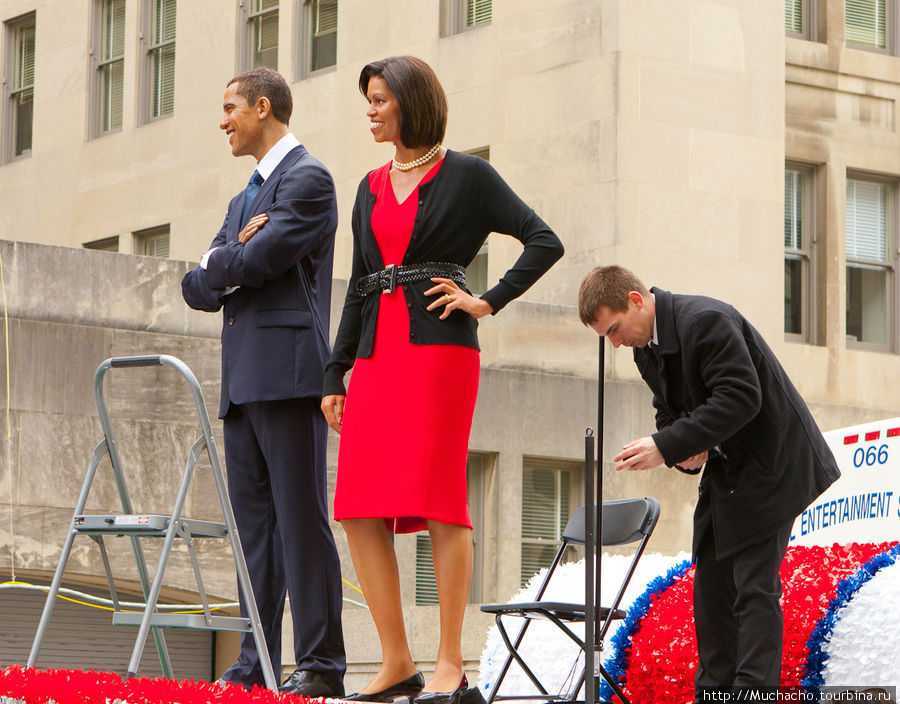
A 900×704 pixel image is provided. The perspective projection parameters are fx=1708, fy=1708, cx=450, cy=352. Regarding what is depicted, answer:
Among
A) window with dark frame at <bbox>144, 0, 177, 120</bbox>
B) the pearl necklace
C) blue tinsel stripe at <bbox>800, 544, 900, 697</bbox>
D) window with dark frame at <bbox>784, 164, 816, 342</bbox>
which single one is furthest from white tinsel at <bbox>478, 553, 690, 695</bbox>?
window with dark frame at <bbox>144, 0, 177, 120</bbox>

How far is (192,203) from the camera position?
19453mm

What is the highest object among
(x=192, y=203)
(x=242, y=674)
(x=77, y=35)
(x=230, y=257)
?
(x=77, y=35)

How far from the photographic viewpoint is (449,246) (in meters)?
5.68

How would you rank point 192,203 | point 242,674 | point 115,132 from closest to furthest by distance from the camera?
point 242,674
point 192,203
point 115,132

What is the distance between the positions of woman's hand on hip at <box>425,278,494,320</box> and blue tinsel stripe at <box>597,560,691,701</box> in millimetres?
2111

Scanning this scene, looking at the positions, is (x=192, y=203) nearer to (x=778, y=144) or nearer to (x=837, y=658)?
(x=778, y=144)

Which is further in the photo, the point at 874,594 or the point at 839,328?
the point at 839,328

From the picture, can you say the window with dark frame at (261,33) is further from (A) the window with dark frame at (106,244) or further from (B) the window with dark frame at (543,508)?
(B) the window with dark frame at (543,508)

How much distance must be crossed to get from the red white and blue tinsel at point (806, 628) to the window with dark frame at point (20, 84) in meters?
16.5

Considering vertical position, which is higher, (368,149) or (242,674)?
(368,149)

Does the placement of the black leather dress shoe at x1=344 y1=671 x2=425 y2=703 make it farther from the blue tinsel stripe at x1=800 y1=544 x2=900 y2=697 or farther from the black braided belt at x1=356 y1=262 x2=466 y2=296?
the blue tinsel stripe at x1=800 y1=544 x2=900 y2=697

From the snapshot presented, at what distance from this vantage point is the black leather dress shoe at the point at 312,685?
18.1 feet

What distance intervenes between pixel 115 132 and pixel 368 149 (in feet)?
15.1

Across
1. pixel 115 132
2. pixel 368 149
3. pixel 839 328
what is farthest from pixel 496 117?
pixel 115 132
